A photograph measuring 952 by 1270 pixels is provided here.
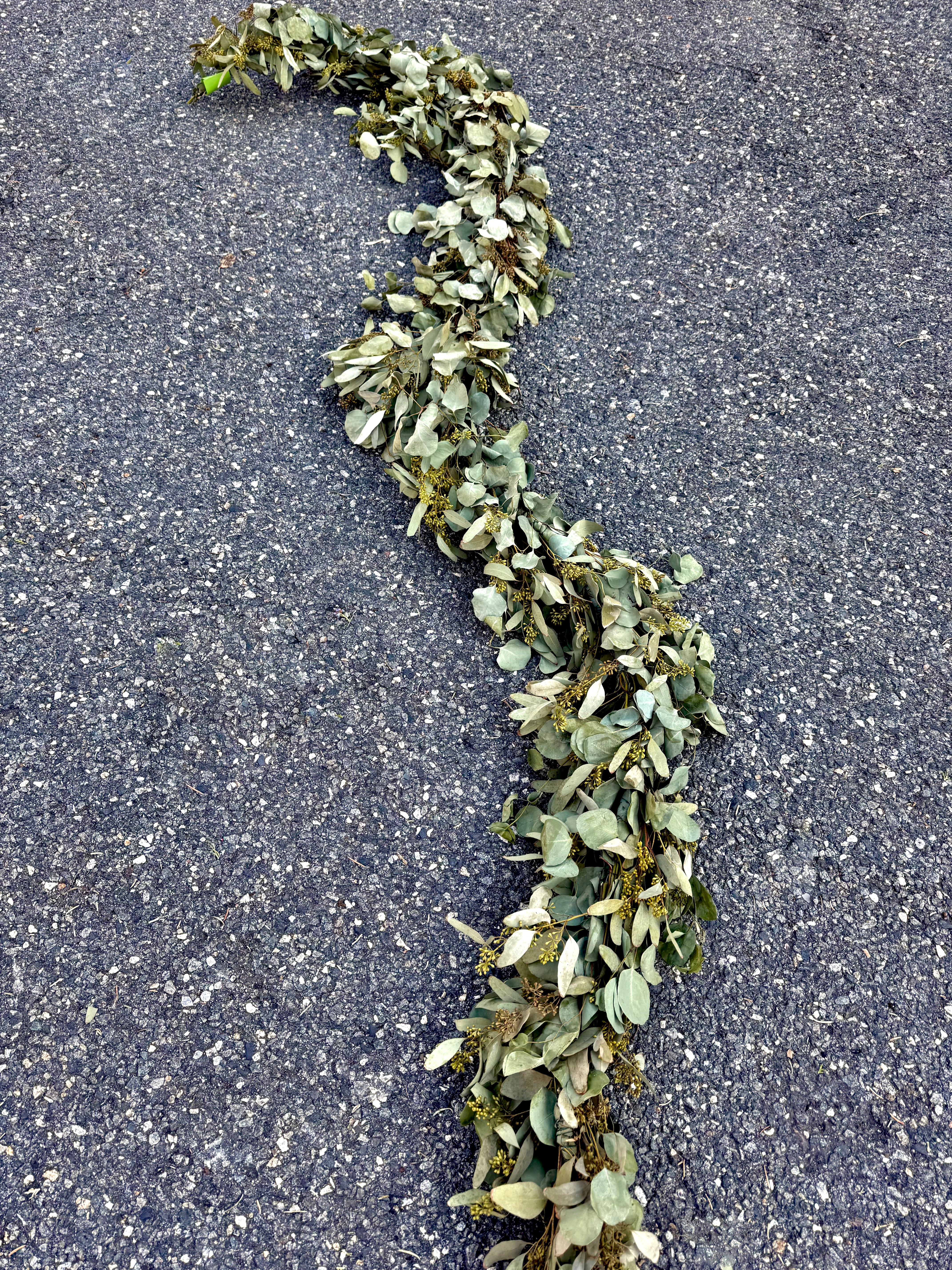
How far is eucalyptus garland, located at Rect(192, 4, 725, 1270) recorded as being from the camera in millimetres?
1826

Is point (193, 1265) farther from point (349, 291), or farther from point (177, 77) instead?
point (177, 77)

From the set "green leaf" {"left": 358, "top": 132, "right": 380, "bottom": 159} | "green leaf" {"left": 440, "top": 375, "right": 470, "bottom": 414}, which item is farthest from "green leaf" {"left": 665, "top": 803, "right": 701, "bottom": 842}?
"green leaf" {"left": 358, "top": 132, "right": 380, "bottom": 159}

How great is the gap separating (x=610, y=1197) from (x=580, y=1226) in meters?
0.07

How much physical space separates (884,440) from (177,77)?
3491 mm

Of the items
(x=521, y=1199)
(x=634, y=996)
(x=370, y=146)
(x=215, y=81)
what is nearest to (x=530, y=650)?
(x=634, y=996)

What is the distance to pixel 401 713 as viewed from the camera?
2492 mm

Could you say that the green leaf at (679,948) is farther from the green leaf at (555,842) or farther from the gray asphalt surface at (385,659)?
the green leaf at (555,842)

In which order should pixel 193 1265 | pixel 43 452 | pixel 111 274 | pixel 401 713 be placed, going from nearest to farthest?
pixel 193 1265
pixel 401 713
pixel 43 452
pixel 111 274

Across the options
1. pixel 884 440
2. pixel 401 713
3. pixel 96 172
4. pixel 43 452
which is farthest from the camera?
pixel 96 172

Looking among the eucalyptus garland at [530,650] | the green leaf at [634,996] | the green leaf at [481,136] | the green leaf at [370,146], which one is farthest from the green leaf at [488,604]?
the green leaf at [370,146]

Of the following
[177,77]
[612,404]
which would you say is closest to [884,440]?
[612,404]

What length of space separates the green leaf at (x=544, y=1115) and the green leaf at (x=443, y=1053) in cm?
19

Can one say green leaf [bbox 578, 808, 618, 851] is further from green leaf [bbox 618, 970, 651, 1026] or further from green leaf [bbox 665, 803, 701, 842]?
green leaf [bbox 618, 970, 651, 1026]

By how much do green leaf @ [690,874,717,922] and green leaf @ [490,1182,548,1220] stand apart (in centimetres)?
69
